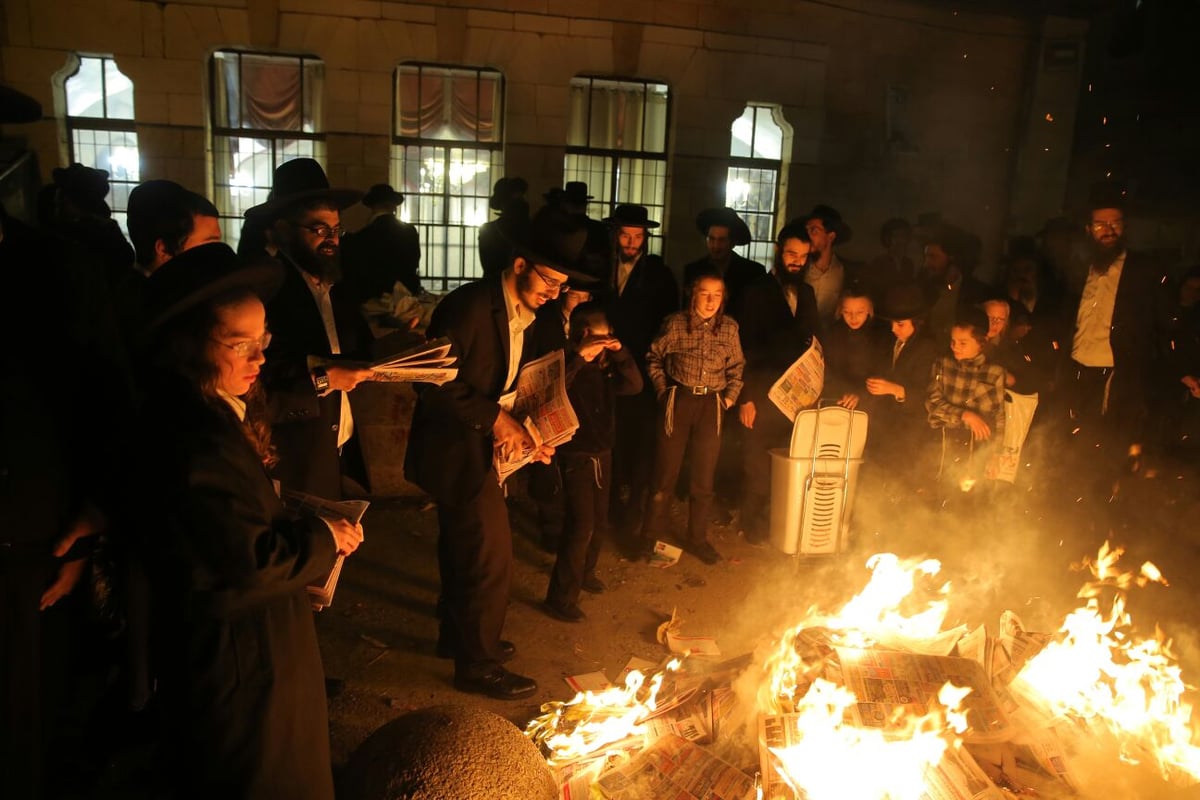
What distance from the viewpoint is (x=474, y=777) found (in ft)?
11.1

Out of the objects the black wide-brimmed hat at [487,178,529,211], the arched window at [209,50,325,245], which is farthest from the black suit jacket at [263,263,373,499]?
the arched window at [209,50,325,245]

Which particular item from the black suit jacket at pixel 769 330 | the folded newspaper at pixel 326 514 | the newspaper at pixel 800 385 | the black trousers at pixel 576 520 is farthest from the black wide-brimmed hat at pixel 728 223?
the folded newspaper at pixel 326 514

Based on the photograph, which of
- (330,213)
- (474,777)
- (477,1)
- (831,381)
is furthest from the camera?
(477,1)

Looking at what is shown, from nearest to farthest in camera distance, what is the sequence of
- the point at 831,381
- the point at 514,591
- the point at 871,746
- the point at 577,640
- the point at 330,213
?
1. the point at 871,746
2. the point at 330,213
3. the point at 577,640
4. the point at 514,591
5. the point at 831,381

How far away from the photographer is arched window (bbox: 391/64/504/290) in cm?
1234

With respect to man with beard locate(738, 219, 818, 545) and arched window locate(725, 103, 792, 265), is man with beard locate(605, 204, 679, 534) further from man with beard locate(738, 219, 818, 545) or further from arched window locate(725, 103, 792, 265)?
arched window locate(725, 103, 792, 265)

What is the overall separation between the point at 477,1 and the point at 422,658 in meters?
9.24

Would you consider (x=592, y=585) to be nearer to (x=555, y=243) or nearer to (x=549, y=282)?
(x=549, y=282)

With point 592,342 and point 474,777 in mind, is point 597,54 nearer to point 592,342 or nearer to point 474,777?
point 592,342

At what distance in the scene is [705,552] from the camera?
7.10m

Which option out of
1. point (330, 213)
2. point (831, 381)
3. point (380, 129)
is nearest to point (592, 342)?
point (330, 213)

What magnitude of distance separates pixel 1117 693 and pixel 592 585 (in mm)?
3259

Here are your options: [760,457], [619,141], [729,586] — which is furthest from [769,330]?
[619,141]

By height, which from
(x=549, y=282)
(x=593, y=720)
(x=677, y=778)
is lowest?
(x=593, y=720)
